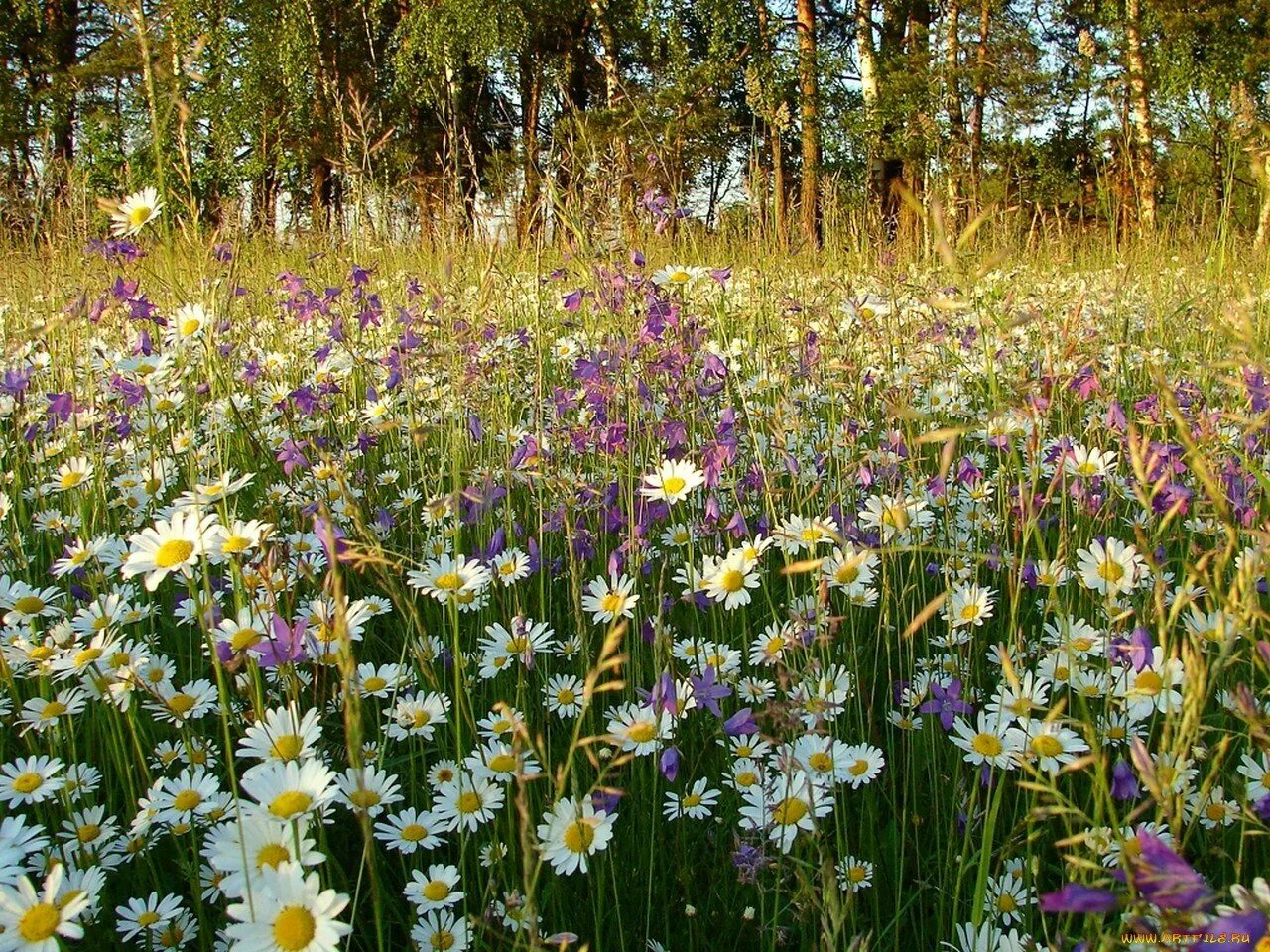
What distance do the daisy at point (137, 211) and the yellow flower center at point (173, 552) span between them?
2.50 feet

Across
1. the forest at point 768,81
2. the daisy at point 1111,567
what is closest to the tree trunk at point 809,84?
the forest at point 768,81

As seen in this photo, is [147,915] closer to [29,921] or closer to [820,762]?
[29,921]

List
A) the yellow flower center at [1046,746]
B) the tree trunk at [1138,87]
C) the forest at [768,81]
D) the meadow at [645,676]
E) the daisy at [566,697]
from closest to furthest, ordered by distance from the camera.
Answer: the meadow at [645,676] < the yellow flower center at [1046,746] < the daisy at [566,697] < the tree trunk at [1138,87] < the forest at [768,81]

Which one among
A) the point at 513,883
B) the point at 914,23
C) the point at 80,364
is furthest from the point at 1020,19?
the point at 513,883

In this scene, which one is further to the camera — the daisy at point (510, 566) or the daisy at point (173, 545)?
the daisy at point (510, 566)

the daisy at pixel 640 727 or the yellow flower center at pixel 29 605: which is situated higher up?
the yellow flower center at pixel 29 605

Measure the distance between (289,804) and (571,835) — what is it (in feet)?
1.01

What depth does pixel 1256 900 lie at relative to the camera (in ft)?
1.65

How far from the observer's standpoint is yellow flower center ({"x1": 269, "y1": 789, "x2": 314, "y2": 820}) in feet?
2.97

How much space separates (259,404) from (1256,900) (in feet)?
8.64

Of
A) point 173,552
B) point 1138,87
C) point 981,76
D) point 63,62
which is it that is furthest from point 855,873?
point 63,62

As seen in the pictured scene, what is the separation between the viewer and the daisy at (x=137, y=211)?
5.74 ft

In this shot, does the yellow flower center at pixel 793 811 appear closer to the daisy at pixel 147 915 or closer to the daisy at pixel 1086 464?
the daisy at pixel 147 915

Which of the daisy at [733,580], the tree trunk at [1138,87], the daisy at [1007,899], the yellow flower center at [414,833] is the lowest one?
the daisy at [1007,899]
